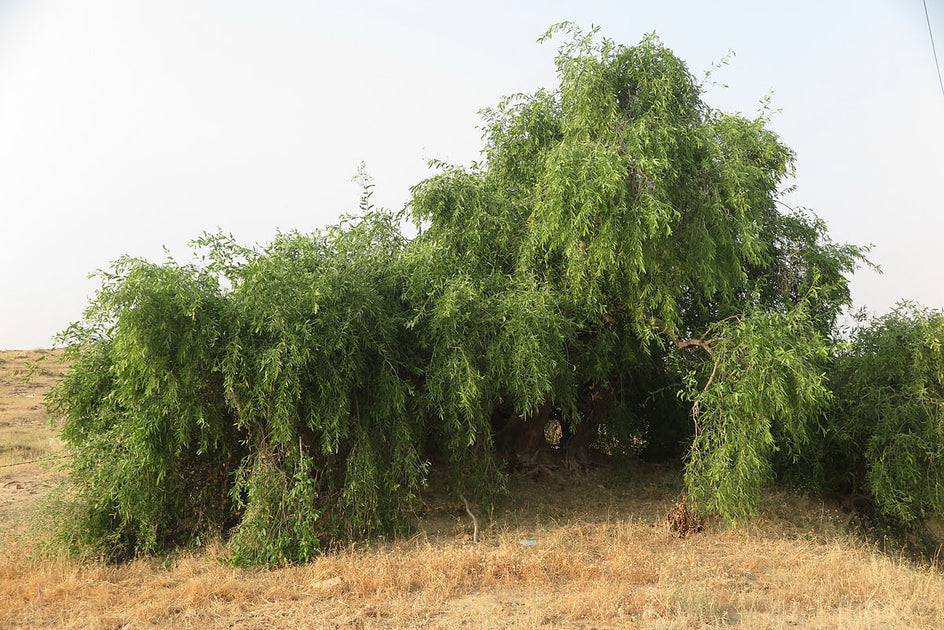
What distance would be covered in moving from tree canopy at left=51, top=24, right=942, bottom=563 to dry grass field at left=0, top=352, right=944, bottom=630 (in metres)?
0.63

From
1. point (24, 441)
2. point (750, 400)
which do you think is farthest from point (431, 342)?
point (24, 441)

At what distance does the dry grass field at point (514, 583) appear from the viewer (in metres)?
6.63

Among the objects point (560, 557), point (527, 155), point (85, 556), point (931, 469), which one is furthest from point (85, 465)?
point (931, 469)

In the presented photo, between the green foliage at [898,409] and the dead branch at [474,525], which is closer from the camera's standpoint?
the dead branch at [474,525]

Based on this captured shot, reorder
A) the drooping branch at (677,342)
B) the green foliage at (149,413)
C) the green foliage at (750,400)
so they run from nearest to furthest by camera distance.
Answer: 1. the green foliage at (149,413)
2. the green foliage at (750,400)
3. the drooping branch at (677,342)

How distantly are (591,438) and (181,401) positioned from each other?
29.6 feet

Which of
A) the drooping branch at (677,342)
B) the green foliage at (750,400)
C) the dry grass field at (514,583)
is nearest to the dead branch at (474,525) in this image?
the dry grass field at (514,583)

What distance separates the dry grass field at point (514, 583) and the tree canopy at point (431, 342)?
0.63 metres

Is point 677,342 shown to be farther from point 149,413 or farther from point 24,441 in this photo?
point 24,441

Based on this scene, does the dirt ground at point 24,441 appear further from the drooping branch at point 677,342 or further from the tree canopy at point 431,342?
the drooping branch at point 677,342

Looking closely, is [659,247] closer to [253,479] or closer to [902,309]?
[902,309]

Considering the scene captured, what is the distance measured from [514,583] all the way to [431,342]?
11.1ft

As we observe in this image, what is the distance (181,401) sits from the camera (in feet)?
26.6

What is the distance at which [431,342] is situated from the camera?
9328 millimetres
